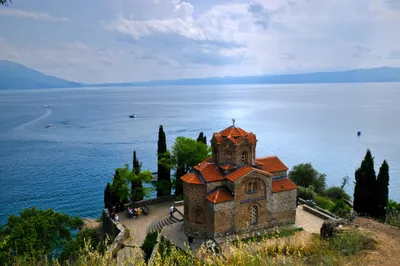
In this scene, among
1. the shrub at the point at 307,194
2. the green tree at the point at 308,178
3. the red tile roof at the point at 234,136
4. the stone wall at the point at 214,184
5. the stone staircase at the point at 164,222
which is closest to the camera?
the stone wall at the point at 214,184

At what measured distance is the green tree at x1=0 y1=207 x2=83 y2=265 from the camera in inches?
720

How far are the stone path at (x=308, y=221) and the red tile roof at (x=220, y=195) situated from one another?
7.17 meters

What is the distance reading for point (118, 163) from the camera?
59.6 m

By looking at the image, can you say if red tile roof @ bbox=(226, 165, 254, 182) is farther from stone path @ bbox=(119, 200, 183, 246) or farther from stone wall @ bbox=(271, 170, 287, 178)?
stone path @ bbox=(119, 200, 183, 246)

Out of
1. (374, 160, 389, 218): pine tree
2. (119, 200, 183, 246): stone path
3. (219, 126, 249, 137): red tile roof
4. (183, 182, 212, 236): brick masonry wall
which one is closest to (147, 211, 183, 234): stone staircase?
(119, 200, 183, 246): stone path

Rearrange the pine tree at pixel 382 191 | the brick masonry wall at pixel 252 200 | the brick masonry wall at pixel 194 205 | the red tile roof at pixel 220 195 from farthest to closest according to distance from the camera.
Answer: the pine tree at pixel 382 191 < the brick masonry wall at pixel 194 205 < the brick masonry wall at pixel 252 200 < the red tile roof at pixel 220 195

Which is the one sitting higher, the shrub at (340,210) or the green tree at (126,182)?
the green tree at (126,182)

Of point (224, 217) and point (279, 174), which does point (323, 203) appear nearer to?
point (279, 174)

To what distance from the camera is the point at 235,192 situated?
23609 millimetres

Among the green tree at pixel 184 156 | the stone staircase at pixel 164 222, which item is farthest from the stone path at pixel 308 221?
the green tree at pixel 184 156

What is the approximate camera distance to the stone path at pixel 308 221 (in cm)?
2550

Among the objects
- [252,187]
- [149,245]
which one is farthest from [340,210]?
[149,245]

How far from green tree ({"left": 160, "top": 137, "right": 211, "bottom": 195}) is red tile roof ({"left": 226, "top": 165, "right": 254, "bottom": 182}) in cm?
1180

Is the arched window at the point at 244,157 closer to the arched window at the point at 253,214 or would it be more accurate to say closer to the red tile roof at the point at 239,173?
the red tile roof at the point at 239,173
